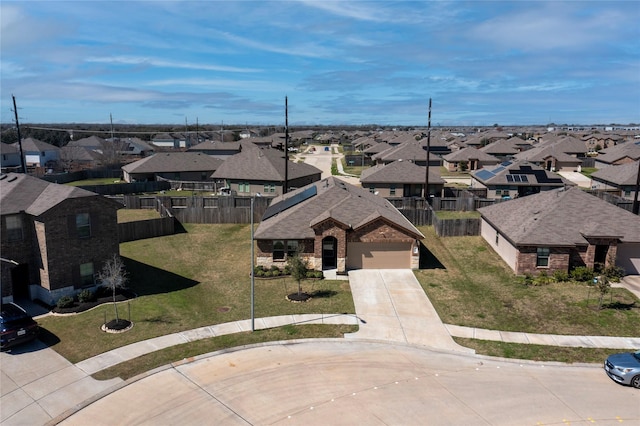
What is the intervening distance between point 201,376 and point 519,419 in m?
12.1

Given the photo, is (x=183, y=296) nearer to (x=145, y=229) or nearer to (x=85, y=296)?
(x=85, y=296)

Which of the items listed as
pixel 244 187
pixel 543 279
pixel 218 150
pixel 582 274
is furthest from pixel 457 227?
pixel 218 150

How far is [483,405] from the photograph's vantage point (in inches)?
682

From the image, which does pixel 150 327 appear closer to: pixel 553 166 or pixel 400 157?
pixel 400 157

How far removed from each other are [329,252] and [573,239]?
52.6 ft

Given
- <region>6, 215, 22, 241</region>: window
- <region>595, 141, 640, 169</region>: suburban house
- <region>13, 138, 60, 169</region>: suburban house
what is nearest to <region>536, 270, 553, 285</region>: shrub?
<region>6, 215, 22, 241</region>: window

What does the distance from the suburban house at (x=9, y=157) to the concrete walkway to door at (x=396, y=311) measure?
76.3 m

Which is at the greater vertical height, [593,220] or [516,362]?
[593,220]

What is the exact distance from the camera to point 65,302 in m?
25.7

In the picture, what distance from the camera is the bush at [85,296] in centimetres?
2645

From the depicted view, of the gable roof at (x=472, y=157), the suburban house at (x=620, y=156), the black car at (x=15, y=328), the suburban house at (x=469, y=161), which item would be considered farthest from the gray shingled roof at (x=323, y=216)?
the suburban house at (x=620, y=156)

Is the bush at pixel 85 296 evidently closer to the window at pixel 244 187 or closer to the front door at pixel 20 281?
the front door at pixel 20 281

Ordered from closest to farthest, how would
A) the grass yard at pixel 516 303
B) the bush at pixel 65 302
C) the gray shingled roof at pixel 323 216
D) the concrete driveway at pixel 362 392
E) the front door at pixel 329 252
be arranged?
the concrete driveway at pixel 362 392
the grass yard at pixel 516 303
the bush at pixel 65 302
the gray shingled roof at pixel 323 216
the front door at pixel 329 252

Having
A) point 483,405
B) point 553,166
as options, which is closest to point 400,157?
point 553,166
